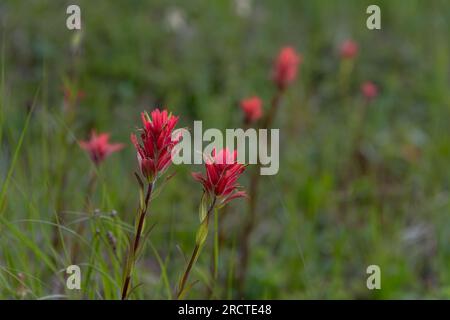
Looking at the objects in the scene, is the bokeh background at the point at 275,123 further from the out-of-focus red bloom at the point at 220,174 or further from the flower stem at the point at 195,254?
the out-of-focus red bloom at the point at 220,174

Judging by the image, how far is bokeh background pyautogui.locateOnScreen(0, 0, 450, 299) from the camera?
256cm

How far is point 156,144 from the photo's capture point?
1.25 meters

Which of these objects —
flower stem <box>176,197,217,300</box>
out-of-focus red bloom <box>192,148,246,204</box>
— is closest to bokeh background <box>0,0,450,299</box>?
flower stem <box>176,197,217,300</box>

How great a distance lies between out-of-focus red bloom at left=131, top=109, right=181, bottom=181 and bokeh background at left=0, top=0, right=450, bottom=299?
77 centimetres

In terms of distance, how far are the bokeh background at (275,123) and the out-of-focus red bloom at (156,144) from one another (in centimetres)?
77

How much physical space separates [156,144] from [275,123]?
8.20 ft

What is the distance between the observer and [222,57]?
13.2 ft

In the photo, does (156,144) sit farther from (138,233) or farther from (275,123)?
(275,123)

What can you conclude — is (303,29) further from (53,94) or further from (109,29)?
(53,94)

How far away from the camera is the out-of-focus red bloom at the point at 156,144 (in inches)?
49.1
